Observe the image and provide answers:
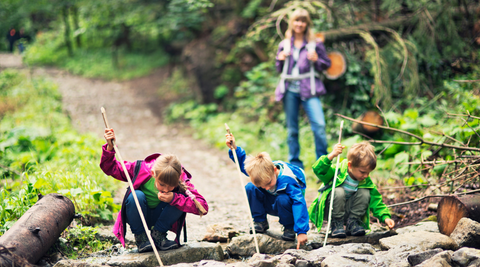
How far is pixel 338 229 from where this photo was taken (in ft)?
10.8

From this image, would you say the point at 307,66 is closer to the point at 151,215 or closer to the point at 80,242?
the point at 151,215

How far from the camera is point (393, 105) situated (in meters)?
5.85

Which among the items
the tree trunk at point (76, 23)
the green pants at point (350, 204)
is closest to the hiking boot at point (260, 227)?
the green pants at point (350, 204)

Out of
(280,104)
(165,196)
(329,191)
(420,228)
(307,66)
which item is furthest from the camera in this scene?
(280,104)

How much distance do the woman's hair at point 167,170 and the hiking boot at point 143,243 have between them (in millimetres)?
529

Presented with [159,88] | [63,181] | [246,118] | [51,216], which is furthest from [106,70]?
[51,216]

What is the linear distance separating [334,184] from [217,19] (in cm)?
803

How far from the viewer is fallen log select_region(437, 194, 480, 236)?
3.09 meters

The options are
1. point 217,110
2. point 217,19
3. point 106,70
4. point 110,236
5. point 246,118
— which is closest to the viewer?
point 110,236

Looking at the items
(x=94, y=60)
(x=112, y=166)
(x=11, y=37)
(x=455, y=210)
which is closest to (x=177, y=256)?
(x=112, y=166)

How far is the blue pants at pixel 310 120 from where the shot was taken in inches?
189

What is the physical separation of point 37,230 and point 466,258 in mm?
2918

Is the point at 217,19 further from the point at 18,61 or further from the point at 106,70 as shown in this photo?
the point at 18,61

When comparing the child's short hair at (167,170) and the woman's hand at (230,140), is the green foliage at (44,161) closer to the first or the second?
the child's short hair at (167,170)
